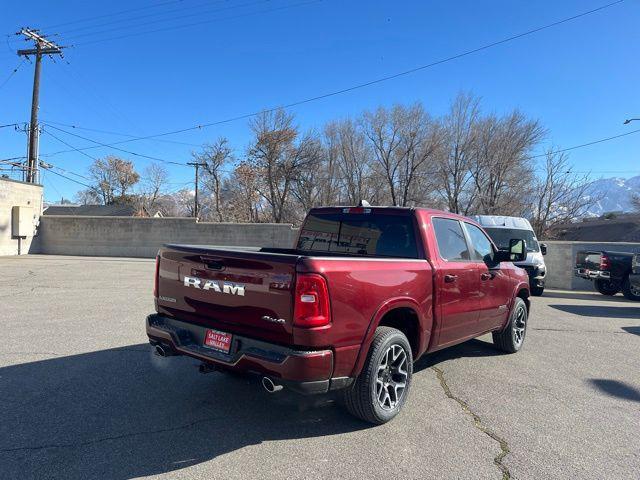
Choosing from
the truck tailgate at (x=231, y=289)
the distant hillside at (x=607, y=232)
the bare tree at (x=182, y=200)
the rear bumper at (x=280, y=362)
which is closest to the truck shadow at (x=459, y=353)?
the rear bumper at (x=280, y=362)

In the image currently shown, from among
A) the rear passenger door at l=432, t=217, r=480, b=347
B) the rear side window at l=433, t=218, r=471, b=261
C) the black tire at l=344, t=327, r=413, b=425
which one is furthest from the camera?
the rear side window at l=433, t=218, r=471, b=261

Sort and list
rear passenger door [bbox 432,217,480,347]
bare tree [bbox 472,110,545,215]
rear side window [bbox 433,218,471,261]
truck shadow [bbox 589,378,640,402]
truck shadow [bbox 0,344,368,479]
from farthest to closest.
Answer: bare tree [bbox 472,110,545,215] → truck shadow [bbox 589,378,640,402] → rear side window [bbox 433,218,471,261] → rear passenger door [bbox 432,217,480,347] → truck shadow [bbox 0,344,368,479]

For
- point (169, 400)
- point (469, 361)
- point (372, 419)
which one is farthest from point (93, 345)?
point (469, 361)

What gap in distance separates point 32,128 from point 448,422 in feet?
93.1

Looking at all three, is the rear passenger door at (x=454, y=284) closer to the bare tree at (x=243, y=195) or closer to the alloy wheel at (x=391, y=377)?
the alloy wheel at (x=391, y=377)

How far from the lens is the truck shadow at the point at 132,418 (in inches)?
121

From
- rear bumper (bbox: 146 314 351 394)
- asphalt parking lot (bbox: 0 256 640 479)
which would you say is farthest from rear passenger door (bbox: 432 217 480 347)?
rear bumper (bbox: 146 314 351 394)

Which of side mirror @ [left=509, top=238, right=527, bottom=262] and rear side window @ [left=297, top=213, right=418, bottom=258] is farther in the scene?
side mirror @ [left=509, top=238, right=527, bottom=262]

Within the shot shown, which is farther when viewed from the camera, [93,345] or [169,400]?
[93,345]

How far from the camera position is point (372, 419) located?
3.69 metres

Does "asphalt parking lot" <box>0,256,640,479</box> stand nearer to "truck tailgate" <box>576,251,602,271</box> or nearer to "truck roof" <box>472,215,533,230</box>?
"truck roof" <box>472,215,533,230</box>

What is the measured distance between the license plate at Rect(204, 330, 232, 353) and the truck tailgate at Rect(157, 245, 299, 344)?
5 cm

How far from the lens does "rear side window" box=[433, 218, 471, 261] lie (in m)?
4.68

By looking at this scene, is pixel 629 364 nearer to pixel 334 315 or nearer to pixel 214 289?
pixel 334 315
